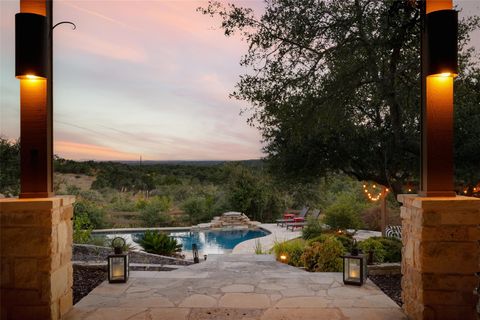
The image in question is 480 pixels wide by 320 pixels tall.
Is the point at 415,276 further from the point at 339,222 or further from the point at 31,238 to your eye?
the point at 339,222

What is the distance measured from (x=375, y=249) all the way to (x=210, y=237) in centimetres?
853

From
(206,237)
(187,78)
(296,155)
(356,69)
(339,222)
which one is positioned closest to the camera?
(356,69)

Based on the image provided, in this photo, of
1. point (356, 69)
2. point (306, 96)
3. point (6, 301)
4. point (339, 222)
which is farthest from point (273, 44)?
point (339, 222)

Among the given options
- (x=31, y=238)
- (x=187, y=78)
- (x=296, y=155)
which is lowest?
(x=31, y=238)

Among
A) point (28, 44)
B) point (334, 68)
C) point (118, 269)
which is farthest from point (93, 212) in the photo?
point (28, 44)

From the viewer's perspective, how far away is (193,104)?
1380 centimetres

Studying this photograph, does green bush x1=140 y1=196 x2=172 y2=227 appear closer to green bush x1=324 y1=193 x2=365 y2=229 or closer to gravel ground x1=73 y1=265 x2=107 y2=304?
green bush x1=324 y1=193 x2=365 y2=229

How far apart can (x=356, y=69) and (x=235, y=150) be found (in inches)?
500

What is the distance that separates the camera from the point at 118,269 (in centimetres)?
434

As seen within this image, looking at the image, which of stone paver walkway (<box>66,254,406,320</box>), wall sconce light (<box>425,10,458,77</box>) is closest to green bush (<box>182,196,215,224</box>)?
stone paver walkway (<box>66,254,406,320</box>)

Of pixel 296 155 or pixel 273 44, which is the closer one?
pixel 273 44

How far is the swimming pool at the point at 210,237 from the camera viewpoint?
11.8 metres

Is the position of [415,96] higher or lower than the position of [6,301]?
higher

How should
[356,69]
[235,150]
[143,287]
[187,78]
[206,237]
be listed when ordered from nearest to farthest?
1. [143,287]
2. [356,69]
3. [187,78]
4. [206,237]
5. [235,150]
